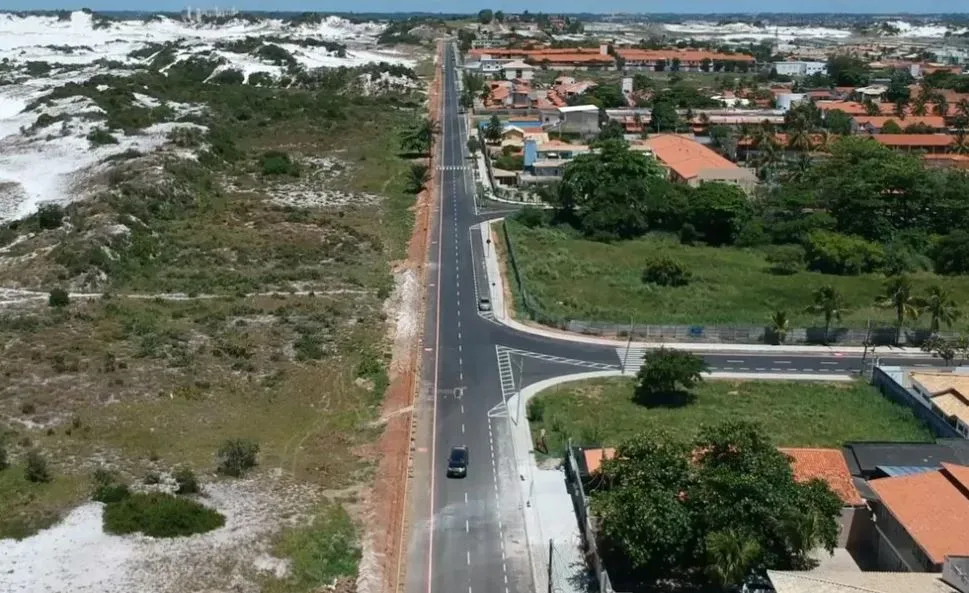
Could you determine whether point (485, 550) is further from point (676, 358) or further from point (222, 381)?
point (222, 381)

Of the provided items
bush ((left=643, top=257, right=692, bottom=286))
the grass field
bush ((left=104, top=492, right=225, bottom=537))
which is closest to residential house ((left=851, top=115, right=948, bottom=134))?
the grass field

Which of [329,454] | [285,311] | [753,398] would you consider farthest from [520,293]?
[329,454]

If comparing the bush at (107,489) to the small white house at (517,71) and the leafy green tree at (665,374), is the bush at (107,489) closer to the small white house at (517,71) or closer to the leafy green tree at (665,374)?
the leafy green tree at (665,374)

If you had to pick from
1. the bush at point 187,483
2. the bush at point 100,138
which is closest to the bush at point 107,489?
the bush at point 187,483

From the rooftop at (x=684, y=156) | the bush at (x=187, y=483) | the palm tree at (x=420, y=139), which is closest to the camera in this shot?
the bush at (x=187, y=483)

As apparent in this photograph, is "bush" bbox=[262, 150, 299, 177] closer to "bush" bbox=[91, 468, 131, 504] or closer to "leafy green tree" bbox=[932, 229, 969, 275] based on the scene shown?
"leafy green tree" bbox=[932, 229, 969, 275]
